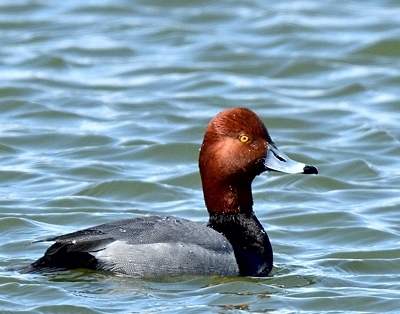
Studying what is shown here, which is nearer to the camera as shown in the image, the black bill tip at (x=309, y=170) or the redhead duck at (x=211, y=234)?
the redhead duck at (x=211, y=234)

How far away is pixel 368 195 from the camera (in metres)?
10.3

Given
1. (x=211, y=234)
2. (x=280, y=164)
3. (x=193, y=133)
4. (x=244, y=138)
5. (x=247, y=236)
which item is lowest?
(x=247, y=236)

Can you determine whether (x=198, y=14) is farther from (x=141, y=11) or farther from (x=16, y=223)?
(x=16, y=223)

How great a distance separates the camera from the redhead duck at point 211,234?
729 cm

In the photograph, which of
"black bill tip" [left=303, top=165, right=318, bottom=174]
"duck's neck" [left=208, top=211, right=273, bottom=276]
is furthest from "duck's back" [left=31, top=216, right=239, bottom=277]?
"black bill tip" [left=303, top=165, right=318, bottom=174]

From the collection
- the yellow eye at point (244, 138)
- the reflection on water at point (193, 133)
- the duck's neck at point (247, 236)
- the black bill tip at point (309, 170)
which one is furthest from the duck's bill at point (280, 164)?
the reflection on water at point (193, 133)

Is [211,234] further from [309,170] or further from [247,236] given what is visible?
[309,170]

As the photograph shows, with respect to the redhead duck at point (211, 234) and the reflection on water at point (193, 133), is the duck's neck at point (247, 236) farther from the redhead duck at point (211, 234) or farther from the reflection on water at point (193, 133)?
the reflection on water at point (193, 133)

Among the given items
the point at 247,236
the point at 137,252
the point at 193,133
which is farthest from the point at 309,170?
the point at 193,133

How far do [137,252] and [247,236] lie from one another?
3.46ft

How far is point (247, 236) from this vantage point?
8008 mm

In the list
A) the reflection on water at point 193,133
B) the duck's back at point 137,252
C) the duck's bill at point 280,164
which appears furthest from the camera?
the duck's bill at point 280,164

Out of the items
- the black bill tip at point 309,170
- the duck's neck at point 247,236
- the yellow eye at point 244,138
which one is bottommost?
the duck's neck at point 247,236

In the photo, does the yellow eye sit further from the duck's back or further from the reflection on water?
the reflection on water
